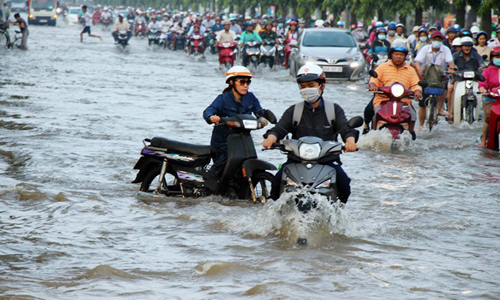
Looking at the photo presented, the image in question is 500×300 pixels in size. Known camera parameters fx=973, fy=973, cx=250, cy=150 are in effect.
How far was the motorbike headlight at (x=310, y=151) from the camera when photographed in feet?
24.6

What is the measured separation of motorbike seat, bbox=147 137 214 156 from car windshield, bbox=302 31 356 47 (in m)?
18.6

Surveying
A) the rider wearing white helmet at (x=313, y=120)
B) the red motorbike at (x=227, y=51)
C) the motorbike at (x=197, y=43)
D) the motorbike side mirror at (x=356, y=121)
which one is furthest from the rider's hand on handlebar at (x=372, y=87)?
the motorbike at (x=197, y=43)

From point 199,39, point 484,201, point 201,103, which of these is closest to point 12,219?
point 484,201

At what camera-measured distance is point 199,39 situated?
40875mm

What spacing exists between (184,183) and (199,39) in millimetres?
31355

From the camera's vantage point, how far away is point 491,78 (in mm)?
14547

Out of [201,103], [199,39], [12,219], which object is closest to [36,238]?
[12,219]

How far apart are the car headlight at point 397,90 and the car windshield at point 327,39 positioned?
14.6 meters

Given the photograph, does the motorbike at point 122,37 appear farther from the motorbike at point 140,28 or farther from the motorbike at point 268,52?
the motorbike at point 140,28

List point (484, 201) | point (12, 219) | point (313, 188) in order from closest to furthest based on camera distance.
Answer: point (313, 188) < point (12, 219) < point (484, 201)

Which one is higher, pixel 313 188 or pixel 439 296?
pixel 313 188

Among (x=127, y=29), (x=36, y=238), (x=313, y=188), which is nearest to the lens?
(x=313, y=188)

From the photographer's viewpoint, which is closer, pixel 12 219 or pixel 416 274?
pixel 416 274

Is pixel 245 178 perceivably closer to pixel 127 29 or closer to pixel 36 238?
pixel 36 238
